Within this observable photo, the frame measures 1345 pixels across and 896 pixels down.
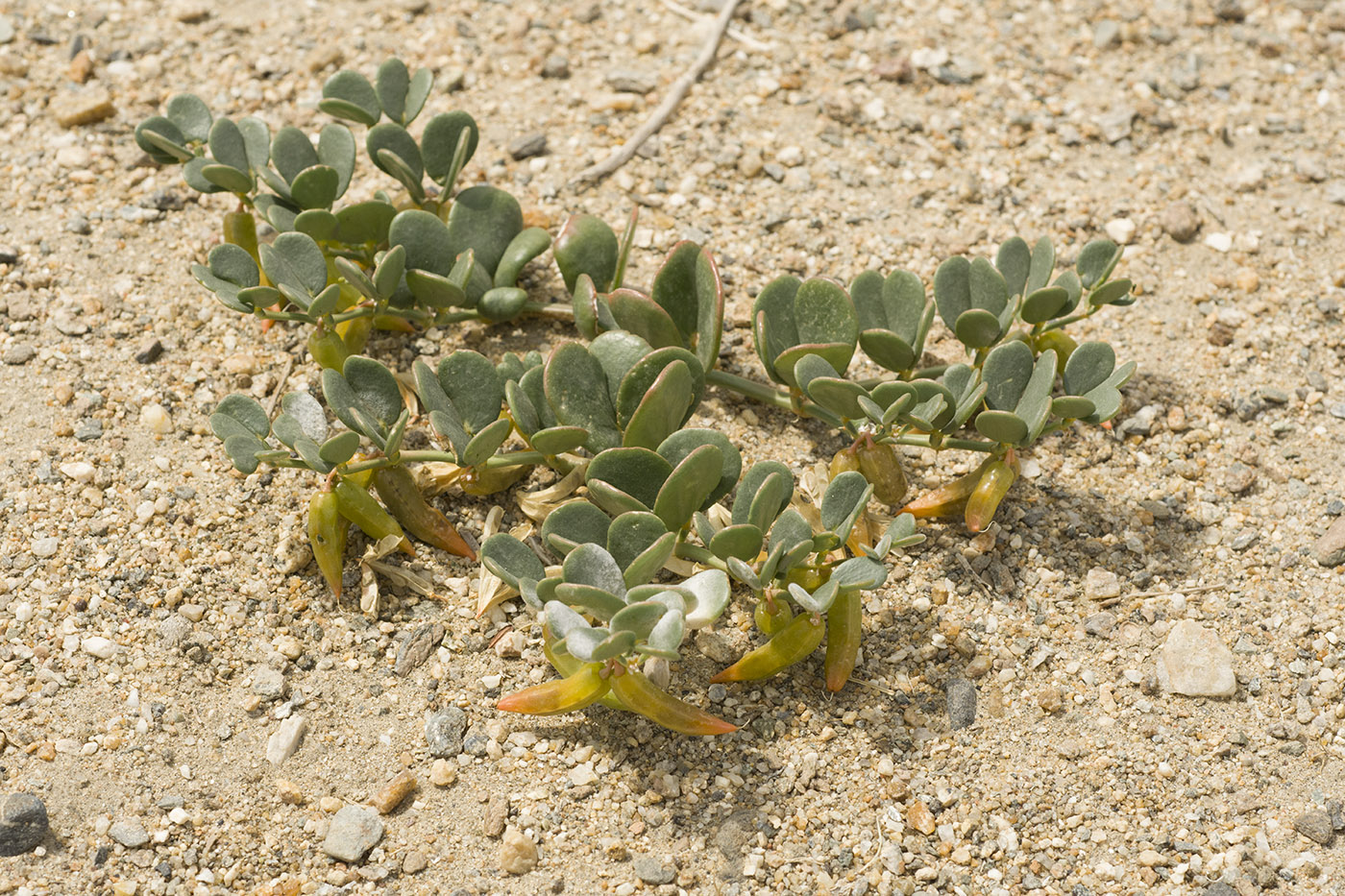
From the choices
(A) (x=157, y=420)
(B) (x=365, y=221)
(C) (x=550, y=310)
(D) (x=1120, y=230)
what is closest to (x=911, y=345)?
(C) (x=550, y=310)

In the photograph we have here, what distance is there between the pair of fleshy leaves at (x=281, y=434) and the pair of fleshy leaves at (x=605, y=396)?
300mm

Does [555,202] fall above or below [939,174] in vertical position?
below

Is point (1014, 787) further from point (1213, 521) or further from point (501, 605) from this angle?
point (501, 605)

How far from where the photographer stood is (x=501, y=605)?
83.9 inches

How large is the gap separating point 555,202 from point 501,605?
1.08 meters

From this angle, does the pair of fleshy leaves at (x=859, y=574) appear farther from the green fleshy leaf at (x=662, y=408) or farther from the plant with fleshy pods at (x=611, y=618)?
the green fleshy leaf at (x=662, y=408)

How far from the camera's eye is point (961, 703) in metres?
2.00

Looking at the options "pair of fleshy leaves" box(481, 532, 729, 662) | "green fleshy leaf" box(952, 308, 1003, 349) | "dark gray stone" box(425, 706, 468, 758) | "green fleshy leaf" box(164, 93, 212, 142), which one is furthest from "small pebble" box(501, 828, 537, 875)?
"green fleshy leaf" box(164, 93, 212, 142)

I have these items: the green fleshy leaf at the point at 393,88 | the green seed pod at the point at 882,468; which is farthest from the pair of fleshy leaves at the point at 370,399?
the green seed pod at the point at 882,468

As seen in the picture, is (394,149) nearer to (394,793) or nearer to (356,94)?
(356,94)

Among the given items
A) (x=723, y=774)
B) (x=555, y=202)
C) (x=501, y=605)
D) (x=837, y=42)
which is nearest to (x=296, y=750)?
(x=501, y=605)

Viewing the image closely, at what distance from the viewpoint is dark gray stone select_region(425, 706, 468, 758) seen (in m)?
1.94

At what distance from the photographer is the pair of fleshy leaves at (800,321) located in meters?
2.16

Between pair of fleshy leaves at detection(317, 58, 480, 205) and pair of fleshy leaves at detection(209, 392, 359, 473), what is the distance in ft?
1.99
